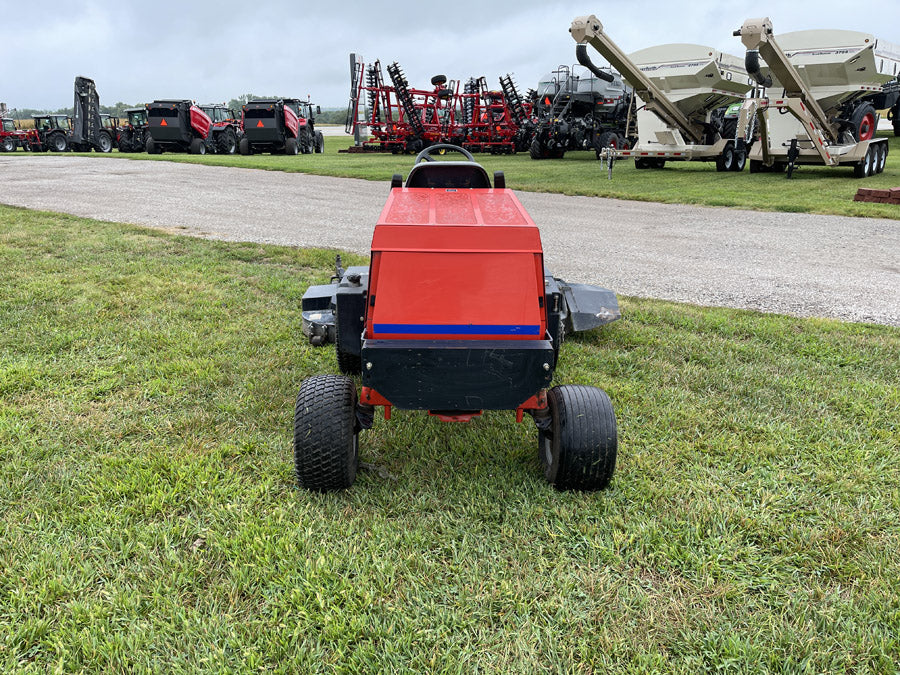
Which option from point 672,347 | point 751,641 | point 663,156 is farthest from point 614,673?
point 663,156

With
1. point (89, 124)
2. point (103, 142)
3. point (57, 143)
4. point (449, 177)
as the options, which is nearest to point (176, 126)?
point (103, 142)

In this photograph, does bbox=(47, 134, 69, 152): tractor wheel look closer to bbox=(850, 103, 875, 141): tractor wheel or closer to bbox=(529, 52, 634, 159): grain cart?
bbox=(529, 52, 634, 159): grain cart

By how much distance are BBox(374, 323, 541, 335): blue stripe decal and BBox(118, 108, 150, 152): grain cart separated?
28.9m

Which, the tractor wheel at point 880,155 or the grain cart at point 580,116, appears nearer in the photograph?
the tractor wheel at point 880,155

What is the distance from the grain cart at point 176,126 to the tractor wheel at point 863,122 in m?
22.4

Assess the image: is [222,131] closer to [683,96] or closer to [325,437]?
[683,96]

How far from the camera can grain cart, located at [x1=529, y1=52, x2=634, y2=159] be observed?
67.0 feet

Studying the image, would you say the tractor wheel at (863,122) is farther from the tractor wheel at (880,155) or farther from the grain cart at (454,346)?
the grain cart at (454,346)

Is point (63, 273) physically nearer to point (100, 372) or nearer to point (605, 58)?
point (100, 372)

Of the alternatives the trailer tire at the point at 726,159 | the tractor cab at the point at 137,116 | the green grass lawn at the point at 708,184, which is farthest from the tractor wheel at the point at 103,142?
the trailer tire at the point at 726,159

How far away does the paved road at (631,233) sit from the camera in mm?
5422

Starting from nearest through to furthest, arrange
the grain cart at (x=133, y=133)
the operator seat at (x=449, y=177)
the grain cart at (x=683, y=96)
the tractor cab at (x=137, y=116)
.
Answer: the operator seat at (x=449, y=177) < the grain cart at (x=683, y=96) < the grain cart at (x=133, y=133) < the tractor cab at (x=137, y=116)

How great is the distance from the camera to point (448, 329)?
237cm

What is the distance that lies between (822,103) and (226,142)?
21.8 m
